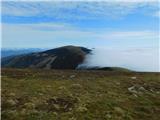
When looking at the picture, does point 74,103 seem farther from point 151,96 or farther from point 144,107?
point 151,96

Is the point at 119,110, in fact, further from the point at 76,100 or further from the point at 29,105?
the point at 29,105

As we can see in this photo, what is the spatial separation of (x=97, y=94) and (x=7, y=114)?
1143 centimetres

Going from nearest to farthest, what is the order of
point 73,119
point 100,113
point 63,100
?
1. point 73,119
2. point 100,113
3. point 63,100

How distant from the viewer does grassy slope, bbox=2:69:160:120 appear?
27422 millimetres

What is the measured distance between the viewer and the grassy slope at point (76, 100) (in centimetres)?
2742

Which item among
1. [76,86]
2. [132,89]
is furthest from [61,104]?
[132,89]

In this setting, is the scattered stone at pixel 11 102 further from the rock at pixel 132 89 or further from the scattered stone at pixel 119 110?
the rock at pixel 132 89

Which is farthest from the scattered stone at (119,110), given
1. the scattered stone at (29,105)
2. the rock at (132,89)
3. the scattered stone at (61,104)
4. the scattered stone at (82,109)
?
the rock at (132,89)

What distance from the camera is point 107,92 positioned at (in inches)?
1436

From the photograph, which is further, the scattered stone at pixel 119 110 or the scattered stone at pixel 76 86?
the scattered stone at pixel 76 86

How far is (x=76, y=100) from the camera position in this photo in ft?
103

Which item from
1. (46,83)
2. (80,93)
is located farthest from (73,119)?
(46,83)

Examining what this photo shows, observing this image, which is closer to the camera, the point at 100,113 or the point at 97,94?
the point at 100,113

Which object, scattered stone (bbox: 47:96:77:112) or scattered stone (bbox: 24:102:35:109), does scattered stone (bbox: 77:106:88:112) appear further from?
scattered stone (bbox: 24:102:35:109)
